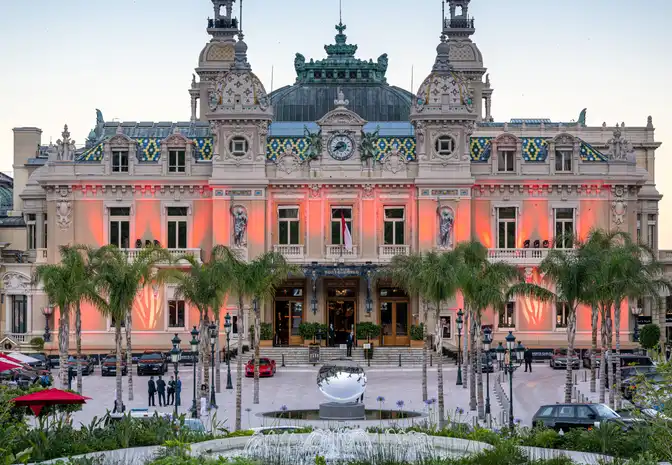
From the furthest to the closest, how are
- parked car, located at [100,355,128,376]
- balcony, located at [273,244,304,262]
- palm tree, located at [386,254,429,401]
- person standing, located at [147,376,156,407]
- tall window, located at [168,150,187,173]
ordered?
tall window, located at [168,150,187,173] < balcony, located at [273,244,304,262] < parked car, located at [100,355,128,376] < palm tree, located at [386,254,429,401] < person standing, located at [147,376,156,407]

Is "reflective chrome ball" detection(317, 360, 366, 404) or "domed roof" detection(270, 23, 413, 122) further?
"domed roof" detection(270, 23, 413, 122)

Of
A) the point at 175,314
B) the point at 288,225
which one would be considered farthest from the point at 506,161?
the point at 175,314

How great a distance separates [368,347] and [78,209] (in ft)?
75.8

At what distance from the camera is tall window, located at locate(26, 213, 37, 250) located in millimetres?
99488

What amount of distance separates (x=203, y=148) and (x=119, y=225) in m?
7.80

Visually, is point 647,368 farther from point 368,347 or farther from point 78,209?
point 78,209

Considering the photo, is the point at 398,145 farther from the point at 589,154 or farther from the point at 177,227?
the point at 177,227

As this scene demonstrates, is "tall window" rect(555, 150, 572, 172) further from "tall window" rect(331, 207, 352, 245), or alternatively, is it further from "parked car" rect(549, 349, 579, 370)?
"parked car" rect(549, 349, 579, 370)

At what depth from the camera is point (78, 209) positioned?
303ft

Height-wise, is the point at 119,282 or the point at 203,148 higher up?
the point at 203,148

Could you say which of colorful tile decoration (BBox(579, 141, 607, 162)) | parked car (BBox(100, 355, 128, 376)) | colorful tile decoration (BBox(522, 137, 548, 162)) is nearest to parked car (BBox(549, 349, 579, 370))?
colorful tile decoration (BBox(522, 137, 548, 162))

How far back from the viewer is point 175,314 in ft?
301

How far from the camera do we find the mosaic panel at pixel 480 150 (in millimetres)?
93250

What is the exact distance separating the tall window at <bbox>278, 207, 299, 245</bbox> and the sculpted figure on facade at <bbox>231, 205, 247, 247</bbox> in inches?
104
